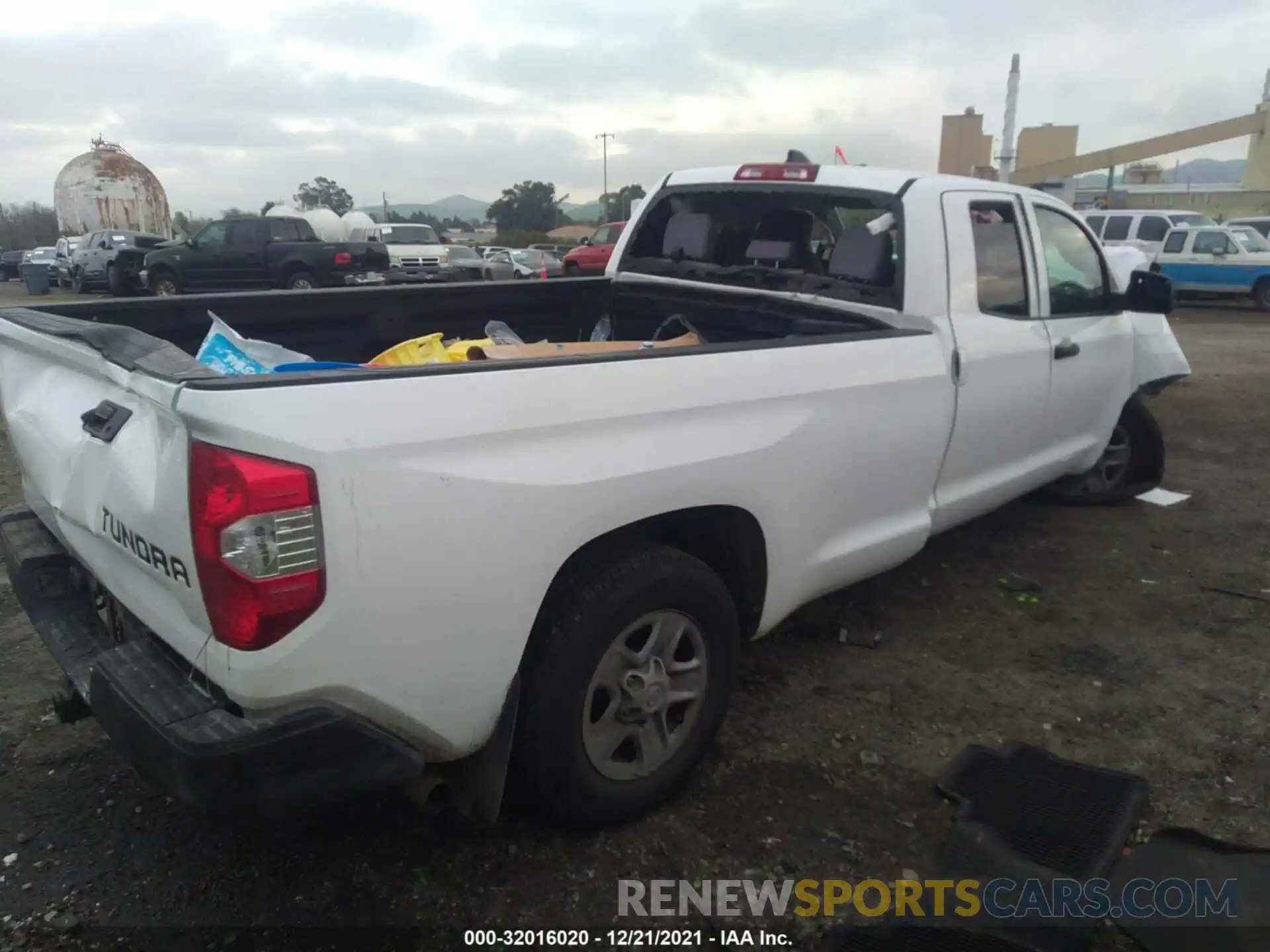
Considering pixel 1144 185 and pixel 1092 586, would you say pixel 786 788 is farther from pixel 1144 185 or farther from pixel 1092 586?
pixel 1144 185

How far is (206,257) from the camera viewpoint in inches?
805

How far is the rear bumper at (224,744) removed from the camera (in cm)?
192

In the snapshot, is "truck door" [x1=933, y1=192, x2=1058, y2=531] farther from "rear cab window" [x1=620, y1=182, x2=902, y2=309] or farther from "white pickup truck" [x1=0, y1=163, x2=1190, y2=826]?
"rear cab window" [x1=620, y1=182, x2=902, y2=309]

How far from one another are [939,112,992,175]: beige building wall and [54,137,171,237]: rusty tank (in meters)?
33.1

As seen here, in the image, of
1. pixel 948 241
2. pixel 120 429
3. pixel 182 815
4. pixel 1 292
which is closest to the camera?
pixel 120 429

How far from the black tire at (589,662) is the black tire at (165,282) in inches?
830

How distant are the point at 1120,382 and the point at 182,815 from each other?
15.3 ft

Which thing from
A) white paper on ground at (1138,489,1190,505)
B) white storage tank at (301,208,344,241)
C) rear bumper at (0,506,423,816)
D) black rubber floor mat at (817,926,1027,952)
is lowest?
black rubber floor mat at (817,926,1027,952)

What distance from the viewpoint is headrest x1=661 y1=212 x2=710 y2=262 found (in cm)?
454

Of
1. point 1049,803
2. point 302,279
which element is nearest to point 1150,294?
point 1049,803

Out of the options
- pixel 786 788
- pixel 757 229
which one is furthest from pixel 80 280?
pixel 786 788

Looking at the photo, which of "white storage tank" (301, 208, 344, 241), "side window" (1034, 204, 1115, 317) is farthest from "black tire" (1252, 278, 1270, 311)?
"white storage tank" (301, 208, 344, 241)

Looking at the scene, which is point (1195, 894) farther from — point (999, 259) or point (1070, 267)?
point (1070, 267)

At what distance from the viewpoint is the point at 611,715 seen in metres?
2.59
